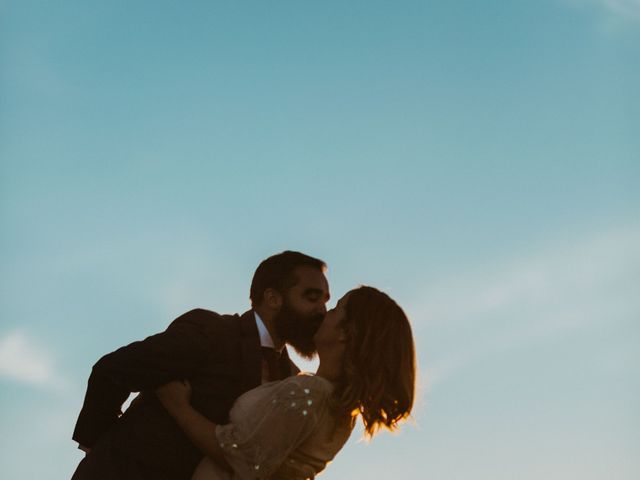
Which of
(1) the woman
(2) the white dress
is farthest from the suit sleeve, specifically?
(2) the white dress

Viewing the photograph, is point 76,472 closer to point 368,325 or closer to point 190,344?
point 190,344

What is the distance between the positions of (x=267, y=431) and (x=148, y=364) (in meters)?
0.85

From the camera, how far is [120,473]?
5070 mm

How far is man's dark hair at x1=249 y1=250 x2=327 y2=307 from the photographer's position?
5924mm

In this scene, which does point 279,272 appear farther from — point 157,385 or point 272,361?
point 157,385

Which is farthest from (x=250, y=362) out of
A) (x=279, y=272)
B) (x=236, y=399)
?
(x=279, y=272)

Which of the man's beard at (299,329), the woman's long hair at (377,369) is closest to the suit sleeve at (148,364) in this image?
the man's beard at (299,329)

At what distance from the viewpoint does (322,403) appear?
5.11 m

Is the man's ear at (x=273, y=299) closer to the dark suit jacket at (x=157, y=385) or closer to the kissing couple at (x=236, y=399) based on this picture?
the kissing couple at (x=236, y=399)

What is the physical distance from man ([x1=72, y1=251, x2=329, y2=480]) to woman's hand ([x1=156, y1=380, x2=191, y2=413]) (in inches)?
1.9

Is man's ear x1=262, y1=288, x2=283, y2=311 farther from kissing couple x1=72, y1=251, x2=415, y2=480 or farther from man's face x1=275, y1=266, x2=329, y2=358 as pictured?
kissing couple x1=72, y1=251, x2=415, y2=480

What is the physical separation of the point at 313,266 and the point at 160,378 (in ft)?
5.17

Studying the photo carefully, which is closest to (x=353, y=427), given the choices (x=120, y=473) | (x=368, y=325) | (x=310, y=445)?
(x=310, y=445)

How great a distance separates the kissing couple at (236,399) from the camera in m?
4.96
